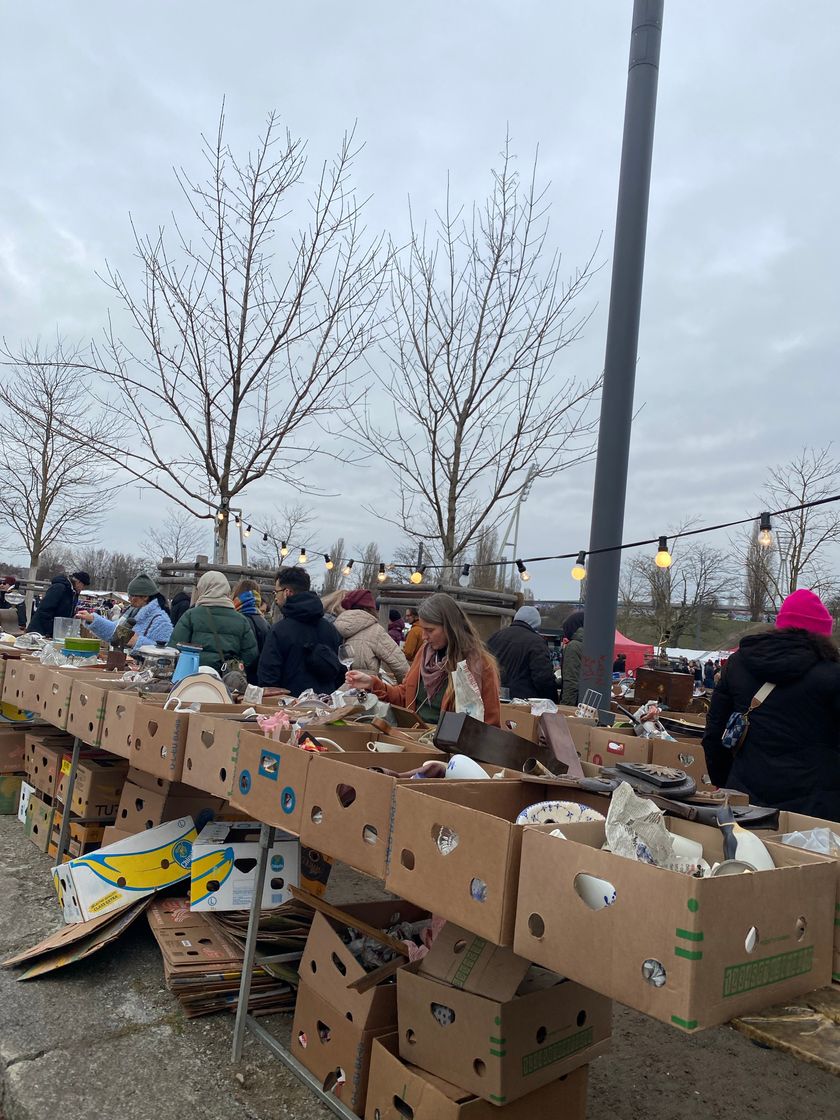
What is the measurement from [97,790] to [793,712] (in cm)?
348

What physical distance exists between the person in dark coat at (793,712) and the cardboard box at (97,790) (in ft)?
10.4

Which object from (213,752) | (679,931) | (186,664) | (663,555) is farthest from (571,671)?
(679,931)

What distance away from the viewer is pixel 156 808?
3.94 metres

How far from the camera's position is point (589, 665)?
6.51 m

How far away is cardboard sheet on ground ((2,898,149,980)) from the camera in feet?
11.0

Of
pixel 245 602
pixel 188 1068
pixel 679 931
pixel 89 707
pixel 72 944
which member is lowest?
pixel 188 1068

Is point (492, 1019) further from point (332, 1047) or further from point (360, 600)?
point (360, 600)

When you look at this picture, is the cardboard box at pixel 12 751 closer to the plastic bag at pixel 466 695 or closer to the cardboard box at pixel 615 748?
the plastic bag at pixel 466 695

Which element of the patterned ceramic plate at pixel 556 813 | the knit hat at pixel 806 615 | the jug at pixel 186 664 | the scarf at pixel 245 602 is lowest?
the patterned ceramic plate at pixel 556 813

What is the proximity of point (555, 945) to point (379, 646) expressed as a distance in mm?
4524

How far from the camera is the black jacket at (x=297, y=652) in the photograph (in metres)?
5.36

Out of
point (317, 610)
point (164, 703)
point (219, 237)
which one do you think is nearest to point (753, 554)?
point (219, 237)

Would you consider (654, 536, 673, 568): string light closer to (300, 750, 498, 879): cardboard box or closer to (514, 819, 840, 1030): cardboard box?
(300, 750, 498, 879): cardboard box

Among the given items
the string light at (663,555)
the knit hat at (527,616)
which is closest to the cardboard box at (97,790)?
the knit hat at (527,616)
